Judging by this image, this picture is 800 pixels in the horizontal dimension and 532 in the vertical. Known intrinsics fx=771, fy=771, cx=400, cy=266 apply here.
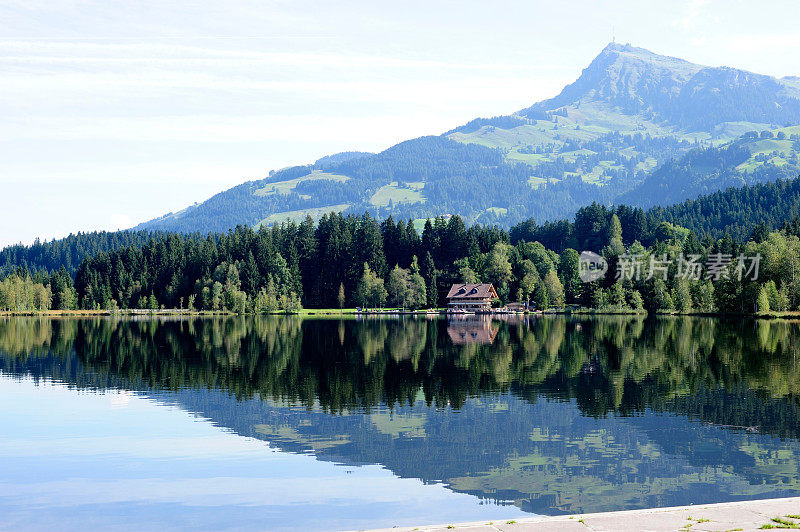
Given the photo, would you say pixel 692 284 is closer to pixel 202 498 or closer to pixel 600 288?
pixel 600 288

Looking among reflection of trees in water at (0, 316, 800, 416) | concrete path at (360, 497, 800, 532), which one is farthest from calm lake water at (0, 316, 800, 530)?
concrete path at (360, 497, 800, 532)

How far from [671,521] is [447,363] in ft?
161

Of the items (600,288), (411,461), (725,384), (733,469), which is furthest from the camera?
(600,288)

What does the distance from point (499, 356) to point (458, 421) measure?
3528 centimetres

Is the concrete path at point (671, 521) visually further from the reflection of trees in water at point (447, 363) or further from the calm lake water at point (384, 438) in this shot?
the reflection of trees in water at point (447, 363)

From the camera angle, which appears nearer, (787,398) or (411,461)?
(411,461)

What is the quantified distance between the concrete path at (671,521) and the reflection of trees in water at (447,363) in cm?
2208

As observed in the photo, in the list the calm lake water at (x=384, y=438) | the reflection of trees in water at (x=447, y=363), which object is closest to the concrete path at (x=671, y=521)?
the calm lake water at (x=384, y=438)

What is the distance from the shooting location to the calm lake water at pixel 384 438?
2581 cm

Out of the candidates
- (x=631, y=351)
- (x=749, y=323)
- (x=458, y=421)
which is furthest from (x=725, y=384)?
(x=749, y=323)

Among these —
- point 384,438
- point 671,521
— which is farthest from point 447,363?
point 671,521

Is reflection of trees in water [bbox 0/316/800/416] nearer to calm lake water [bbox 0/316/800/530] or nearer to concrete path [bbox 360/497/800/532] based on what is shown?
calm lake water [bbox 0/316/800/530]

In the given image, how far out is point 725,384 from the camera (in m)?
50.4

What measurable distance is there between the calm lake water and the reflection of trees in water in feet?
1.33
